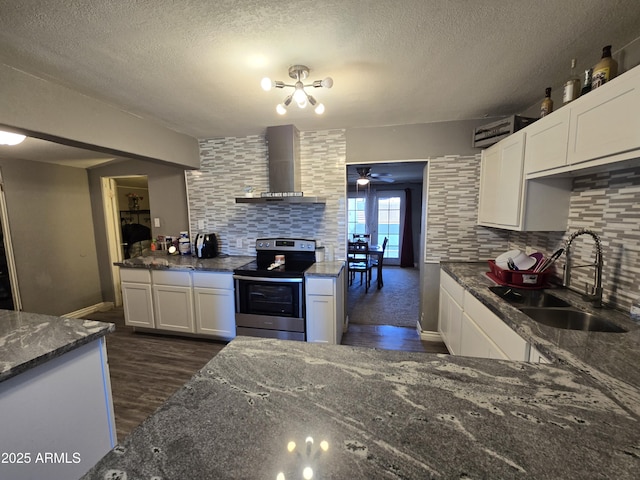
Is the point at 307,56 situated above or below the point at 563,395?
above

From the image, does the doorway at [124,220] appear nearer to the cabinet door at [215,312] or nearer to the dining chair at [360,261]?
the cabinet door at [215,312]

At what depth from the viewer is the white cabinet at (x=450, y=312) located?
2170 millimetres

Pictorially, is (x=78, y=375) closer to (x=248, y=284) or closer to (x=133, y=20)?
(x=248, y=284)

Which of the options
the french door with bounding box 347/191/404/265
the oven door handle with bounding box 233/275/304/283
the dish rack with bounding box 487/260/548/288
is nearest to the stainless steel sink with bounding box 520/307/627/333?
the dish rack with bounding box 487/260/548/288

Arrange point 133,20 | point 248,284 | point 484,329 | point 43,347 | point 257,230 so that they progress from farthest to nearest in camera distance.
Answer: point 257,230, point 248,284, point 484,329, point 133,20, point 43,347

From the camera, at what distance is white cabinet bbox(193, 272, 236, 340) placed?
2.70 m

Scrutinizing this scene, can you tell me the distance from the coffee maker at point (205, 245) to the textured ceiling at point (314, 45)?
1.47m

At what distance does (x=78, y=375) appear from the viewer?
120 cm

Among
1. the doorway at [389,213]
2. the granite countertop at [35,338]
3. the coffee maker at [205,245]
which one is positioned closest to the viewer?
the granite countertop at [35,338]

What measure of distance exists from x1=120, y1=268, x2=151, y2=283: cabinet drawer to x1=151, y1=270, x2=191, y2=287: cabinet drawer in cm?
8

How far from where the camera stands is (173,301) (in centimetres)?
286

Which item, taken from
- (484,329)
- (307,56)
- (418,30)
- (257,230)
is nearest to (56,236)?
(257,230)

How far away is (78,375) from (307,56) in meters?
1.98

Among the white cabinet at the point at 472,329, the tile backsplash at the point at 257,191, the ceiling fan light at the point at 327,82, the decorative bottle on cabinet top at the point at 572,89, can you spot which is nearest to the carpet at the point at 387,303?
the white cabinet at the point at 472,329
